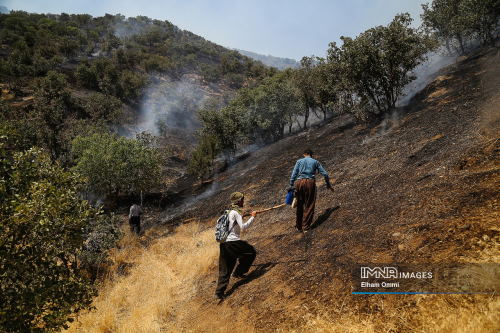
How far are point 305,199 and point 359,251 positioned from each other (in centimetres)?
230

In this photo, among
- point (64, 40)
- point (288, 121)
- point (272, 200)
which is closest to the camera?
point (272, 200)

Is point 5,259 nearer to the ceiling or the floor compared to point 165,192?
nearer to the ceiling

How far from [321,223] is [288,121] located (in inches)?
1265

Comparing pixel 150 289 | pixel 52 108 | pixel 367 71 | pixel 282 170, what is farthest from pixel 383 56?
pixel 52 108

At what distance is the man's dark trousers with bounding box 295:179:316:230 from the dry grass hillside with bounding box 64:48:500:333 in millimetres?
415

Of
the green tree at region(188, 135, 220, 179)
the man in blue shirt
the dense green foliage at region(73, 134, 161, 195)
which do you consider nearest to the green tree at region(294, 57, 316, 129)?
the green tree at region(188, 135, 220, 179)

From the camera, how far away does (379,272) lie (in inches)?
206

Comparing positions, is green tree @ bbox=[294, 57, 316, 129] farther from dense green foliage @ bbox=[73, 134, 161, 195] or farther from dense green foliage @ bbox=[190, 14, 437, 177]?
dense green foliage @ bbox=[73, 134, 161, 195]

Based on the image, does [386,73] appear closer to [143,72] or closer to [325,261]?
[325,261]

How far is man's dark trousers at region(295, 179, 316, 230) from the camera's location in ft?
26.8

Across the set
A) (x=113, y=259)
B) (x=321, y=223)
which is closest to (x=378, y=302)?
(x=321, y=223)

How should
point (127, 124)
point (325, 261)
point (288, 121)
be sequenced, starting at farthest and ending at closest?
point (127, 124) → point (288, 121) → point (325, 261)

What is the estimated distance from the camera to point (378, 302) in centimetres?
466

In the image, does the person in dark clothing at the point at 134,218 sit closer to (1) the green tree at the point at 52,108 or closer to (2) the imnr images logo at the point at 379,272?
(2) the imnr images logo at the point at 379,272
